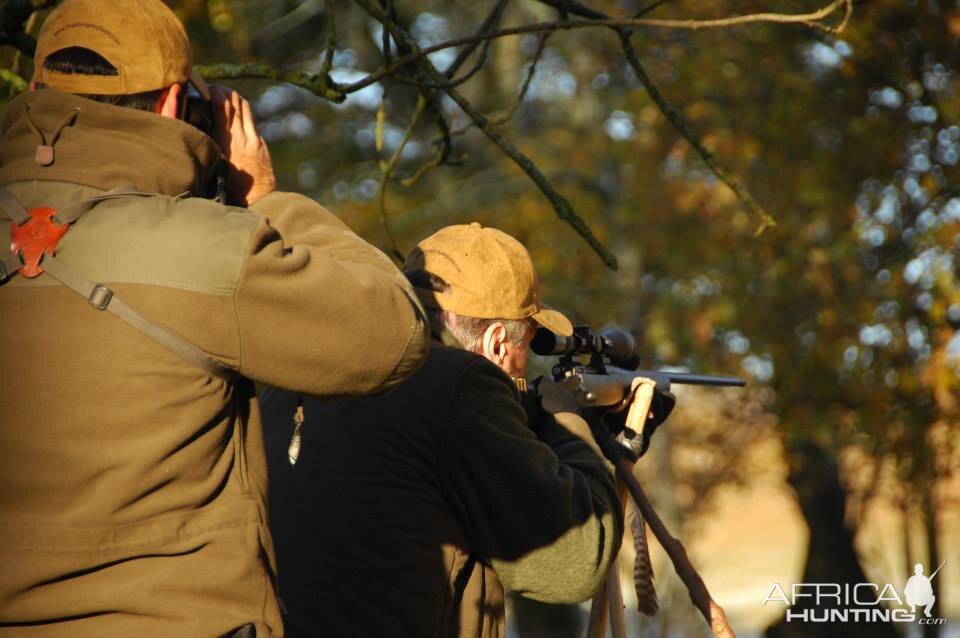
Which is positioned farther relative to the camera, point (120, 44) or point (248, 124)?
point (248, 124)

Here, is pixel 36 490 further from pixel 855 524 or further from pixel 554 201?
pixel 855 524

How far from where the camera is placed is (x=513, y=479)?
8.99 feet

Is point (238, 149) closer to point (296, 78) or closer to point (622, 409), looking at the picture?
point (622, 409)

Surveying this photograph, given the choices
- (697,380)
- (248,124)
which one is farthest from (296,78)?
(248,124)

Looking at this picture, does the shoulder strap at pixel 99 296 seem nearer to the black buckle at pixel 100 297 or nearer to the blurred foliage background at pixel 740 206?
the black buckle at pixel 100 297

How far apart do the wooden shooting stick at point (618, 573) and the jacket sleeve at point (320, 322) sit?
5.07 feet

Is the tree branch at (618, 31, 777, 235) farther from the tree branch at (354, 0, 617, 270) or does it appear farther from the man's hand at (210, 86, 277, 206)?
the man's hand at (210, 86, 277, 206)

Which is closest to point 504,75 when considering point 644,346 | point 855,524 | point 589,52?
point 589,52

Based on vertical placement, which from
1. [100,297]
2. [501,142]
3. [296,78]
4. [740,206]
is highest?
[740,206]

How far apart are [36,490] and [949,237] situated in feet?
26.5

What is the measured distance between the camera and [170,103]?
84.3 inches

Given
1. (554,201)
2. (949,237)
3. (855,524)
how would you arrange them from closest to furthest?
(554,201) → (949,237) → (855,524)

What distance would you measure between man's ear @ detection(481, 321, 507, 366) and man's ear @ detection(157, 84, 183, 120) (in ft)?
4.02

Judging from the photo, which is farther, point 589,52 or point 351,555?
point 589,52
